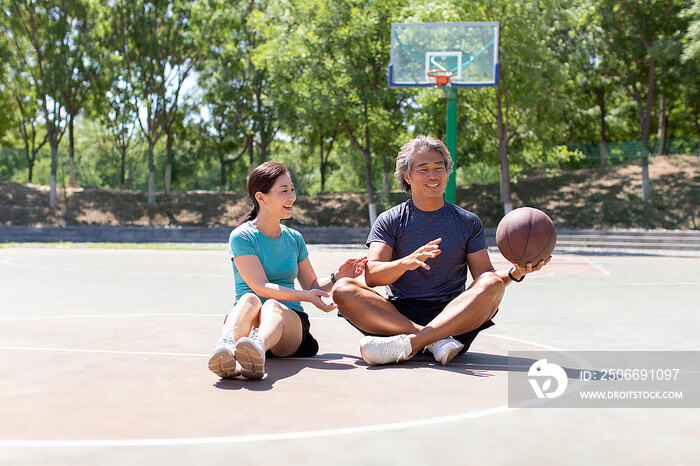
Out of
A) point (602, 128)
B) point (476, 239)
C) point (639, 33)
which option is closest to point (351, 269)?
point (476, 239)

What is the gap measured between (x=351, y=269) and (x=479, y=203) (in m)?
27.4

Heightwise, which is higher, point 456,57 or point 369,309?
point 456,57

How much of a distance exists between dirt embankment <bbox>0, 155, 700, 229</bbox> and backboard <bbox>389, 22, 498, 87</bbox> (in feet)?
37.7

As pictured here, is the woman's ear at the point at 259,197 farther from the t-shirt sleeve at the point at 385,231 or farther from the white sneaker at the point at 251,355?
the white sneaker at the point at 251,355

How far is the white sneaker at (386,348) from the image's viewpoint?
5.23 m

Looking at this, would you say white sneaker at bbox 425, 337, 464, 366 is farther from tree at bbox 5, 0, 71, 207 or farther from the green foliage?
tree at bbox 5, 0, 71, 207

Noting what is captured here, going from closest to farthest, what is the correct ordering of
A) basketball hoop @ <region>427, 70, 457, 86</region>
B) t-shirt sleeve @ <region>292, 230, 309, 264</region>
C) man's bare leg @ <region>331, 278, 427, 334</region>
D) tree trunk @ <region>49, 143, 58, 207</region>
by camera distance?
man's bare leg @ <region>331, 278, 427, 334</region> → t-shirt sleeve @ <region>292, 230, 309, 264</region> → basketball hoop @ <region>427, 70, 457, 86</region> → tree trunk @ <region>49, 143, 58, 207</region>

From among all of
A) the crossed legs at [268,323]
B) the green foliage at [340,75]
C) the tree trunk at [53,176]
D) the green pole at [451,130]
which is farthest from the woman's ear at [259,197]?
the tree trunk at [53,176]

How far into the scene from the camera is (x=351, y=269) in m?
5.58

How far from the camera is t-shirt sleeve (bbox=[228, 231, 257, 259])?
17.6 feet

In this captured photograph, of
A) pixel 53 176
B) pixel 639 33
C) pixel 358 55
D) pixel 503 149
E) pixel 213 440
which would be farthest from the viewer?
pixel 53 176

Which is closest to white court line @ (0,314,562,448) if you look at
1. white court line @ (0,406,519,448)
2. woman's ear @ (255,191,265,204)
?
white court line @ (0,406,519,448)

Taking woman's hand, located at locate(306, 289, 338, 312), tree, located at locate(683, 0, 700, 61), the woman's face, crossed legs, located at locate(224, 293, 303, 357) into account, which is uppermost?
tree, located at locate(683, 0, 700, 61)

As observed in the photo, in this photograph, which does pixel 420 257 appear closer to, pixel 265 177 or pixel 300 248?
pixel 300 248
